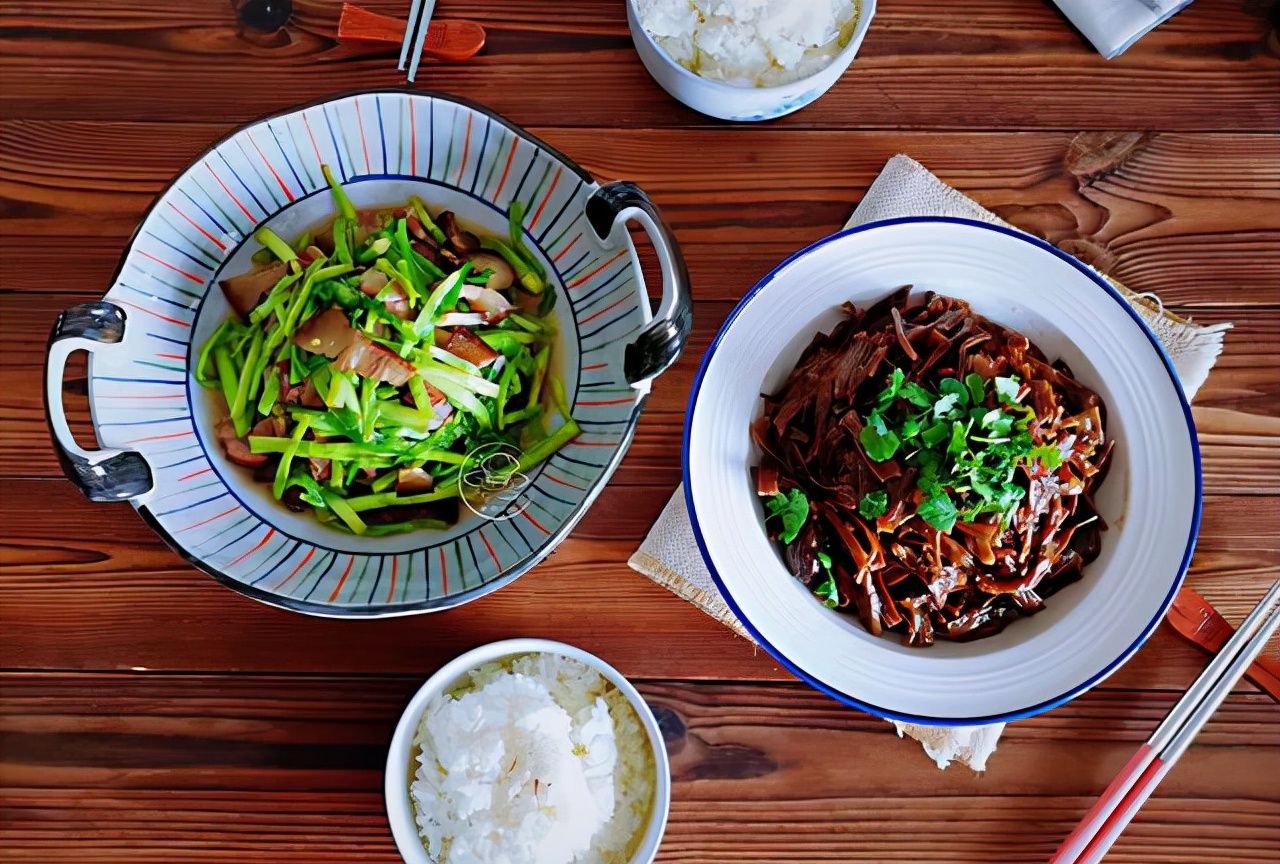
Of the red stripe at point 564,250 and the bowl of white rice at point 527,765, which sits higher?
the red stripe at point 564,250

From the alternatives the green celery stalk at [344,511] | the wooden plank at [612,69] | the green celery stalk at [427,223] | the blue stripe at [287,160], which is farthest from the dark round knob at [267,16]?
the green celery stalk at [344,511]

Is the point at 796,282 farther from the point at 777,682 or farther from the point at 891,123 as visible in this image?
the point at 777,682

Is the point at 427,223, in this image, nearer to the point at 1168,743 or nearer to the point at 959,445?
the point at 959,445

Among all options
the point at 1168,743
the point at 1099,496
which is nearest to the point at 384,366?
the point at 1099,496

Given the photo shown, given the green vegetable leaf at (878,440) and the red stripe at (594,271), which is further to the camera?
the red stripe at (594,271)

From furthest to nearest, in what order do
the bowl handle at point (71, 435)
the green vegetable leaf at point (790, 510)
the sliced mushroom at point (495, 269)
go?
the sliced mushroom at point (495, 269) → the green vegetable leaf at point (790, 510) → the bowl handle at point (71, 435)

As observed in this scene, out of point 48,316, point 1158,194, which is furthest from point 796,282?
point 48,316

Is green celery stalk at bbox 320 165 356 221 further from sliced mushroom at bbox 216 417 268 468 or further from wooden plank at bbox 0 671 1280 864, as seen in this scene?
wooden plank at bbox 0 671 1280 864

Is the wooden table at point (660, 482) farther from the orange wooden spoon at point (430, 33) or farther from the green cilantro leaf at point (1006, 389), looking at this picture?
the green cilantro leaf at point (1006, 389)

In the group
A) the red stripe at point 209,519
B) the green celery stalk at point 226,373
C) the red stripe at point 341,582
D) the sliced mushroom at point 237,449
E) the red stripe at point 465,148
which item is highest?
the red stripe at point 465,148
